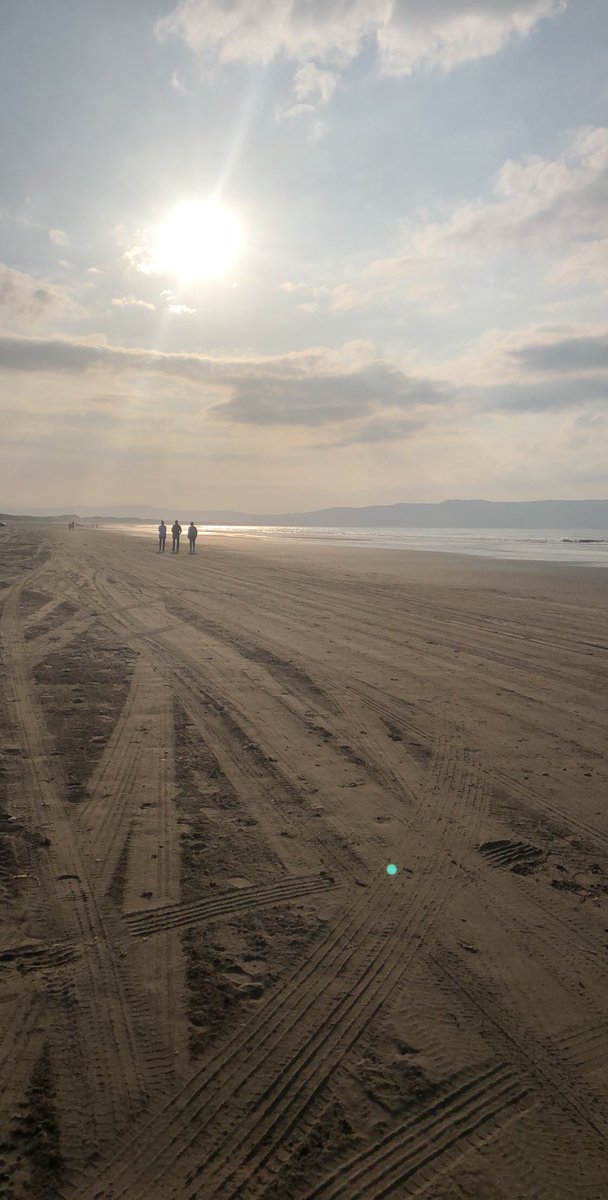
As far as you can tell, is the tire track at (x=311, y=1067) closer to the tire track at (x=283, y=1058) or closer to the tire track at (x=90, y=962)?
the tire track at (x=283, y=1058)

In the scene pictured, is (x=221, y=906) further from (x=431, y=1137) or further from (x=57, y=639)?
(x=57, y=639)

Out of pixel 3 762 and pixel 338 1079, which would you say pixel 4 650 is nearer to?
pixel 3 762

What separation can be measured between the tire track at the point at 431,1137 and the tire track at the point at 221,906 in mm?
1401

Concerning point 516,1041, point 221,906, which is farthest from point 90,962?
point 516,1041

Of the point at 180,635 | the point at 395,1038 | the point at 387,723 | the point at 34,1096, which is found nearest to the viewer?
the point at 34,1096

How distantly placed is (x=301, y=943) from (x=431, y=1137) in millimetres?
1127

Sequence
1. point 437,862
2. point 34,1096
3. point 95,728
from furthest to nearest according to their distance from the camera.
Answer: point 95,728 < point 437,862 < point 34,1096

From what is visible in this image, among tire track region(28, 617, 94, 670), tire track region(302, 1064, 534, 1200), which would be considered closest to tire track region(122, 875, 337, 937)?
tire track region(302, 1064, 534, 1200)

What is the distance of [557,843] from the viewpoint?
4508mm

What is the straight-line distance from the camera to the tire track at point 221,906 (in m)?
3.55

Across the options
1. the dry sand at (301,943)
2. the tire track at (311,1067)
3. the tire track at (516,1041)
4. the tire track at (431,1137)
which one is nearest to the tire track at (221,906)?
the dry sand at (301,943)

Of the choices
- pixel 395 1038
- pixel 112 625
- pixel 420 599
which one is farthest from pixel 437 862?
pixel 420 599

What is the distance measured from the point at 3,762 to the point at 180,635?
6.06 meters

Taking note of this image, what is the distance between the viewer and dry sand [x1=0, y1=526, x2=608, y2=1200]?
2363 millimetres
